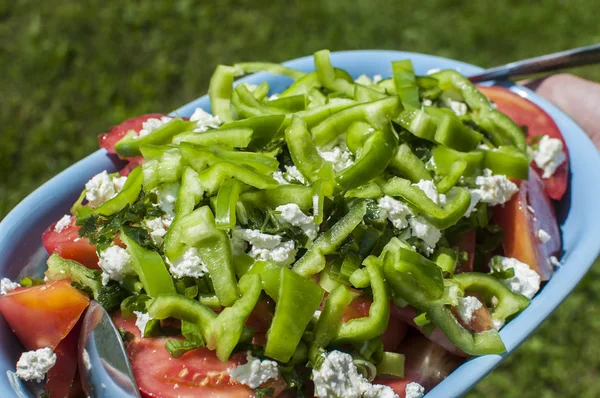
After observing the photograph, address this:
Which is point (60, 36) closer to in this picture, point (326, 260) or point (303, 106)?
point (303, 106)

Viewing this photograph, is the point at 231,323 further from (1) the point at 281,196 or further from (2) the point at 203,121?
(2) the point at 203,121

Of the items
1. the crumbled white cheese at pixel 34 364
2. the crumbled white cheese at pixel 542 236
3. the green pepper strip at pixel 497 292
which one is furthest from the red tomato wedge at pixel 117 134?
the crumbled white cheese at pixel 542 236

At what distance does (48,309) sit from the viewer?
1.53 meters

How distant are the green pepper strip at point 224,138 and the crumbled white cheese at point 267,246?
25cm

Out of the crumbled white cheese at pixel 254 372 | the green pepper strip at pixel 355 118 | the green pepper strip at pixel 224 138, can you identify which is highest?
the green pepper strip at pixel 224 138

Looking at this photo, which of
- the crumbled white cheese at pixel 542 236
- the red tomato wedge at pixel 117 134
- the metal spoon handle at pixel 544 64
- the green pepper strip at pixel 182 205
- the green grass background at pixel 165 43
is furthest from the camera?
the green grass background at pixel 165 43

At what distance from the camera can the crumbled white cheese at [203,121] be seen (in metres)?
1.87

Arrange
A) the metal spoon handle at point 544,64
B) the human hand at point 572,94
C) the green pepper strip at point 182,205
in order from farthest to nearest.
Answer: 1. the human hand at point 572,94
2. the metal spoon handle at point 544,64
3. the green pepper strip at point 182,205

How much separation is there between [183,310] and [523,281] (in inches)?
34.1

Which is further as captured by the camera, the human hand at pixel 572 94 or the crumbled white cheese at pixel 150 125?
the human hand at pixel 572 94

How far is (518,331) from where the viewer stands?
1.59 m

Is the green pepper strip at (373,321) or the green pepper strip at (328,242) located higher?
the green pepper strip at (328,242)

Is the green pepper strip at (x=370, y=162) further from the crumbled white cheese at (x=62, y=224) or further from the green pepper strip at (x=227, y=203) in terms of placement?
the crumbled white cheese at (x=62, y=224)

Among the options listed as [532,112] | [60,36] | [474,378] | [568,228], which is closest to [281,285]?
[474,378]
